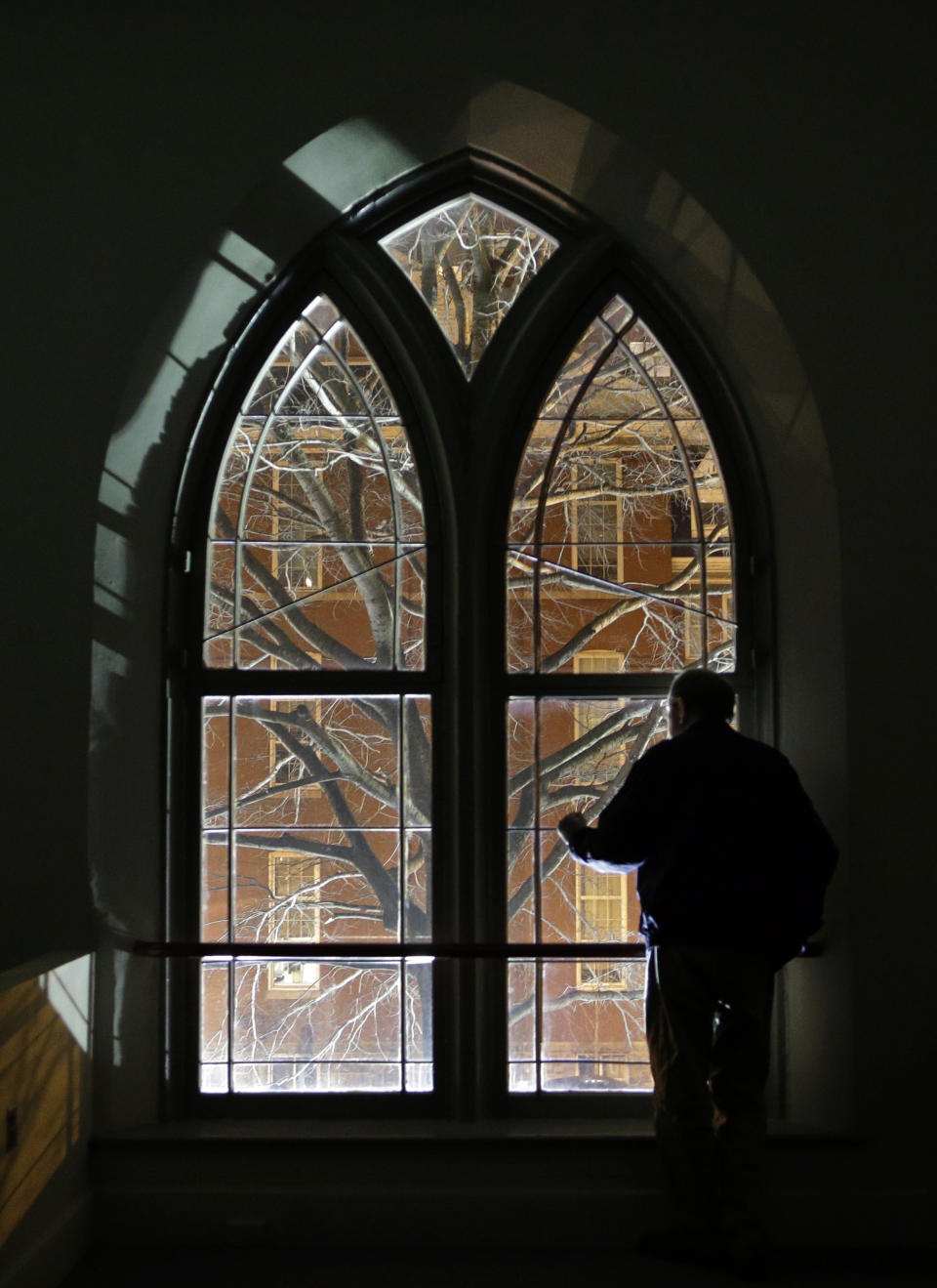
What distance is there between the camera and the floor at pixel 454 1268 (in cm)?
279

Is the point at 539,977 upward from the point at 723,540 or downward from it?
downward

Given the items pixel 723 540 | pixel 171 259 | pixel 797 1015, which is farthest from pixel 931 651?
pixel 171 259

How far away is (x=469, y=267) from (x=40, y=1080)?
238cm

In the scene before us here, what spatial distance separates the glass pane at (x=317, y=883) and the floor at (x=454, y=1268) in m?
0.49

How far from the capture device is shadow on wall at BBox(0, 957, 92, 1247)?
247 cm

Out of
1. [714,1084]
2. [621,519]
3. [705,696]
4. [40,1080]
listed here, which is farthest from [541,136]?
[40,1080]

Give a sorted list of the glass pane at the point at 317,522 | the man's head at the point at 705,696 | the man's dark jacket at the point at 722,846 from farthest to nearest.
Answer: the glass pane at the point at 317,522 < the man's head at the point at 705,696 < the man's dark jacket at the point at 722,846

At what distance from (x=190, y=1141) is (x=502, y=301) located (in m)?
2.37

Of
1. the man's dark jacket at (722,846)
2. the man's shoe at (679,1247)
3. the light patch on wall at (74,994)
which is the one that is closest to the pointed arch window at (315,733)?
the light patch on wall at (74,994)

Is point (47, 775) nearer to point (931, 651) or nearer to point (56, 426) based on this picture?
point (56, 426)

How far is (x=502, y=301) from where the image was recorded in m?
3.64

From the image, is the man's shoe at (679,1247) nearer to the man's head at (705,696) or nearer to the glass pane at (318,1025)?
the glass pane at (318,1025)

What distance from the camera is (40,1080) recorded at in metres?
2.69

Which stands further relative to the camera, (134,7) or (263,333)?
(263,333)
